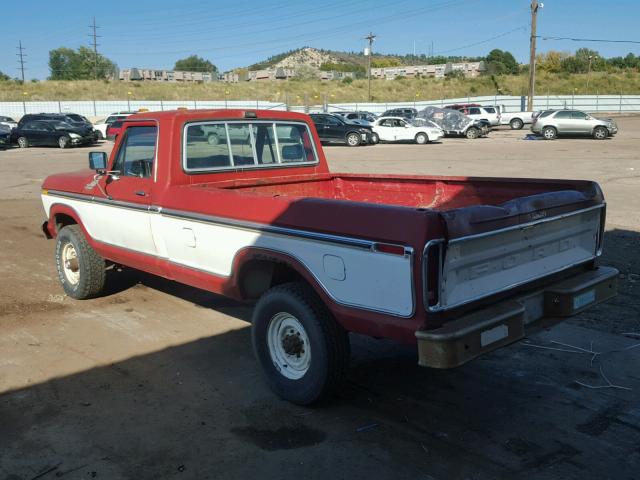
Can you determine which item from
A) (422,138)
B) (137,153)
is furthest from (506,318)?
A: (422,138)

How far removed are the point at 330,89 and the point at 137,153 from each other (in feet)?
227

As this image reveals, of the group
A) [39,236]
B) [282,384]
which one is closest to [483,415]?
[282,384]

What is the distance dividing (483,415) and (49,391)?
9.85 feet

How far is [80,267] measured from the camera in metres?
6.34

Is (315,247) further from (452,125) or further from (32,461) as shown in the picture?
(452,125)

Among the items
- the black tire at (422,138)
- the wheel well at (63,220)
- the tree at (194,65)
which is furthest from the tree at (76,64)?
the wheel well at (63,220)

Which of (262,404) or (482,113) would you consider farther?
(482,113)

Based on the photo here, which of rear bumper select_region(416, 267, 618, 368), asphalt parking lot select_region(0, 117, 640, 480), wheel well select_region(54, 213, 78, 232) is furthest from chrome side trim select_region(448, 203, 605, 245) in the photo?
wheel well select_region(54, 213, 78, 232)

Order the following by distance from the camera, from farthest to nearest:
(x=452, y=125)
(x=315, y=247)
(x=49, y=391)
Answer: (x=452, y=125) → (x=49, y=391) → (x=315, y=247)

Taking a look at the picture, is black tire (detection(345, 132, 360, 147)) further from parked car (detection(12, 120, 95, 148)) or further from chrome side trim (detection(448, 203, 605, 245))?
chrome side trim (detection(448, 203, 605, 245))

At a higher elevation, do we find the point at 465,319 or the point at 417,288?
the point at 417,288

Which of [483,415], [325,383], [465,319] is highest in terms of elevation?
[465,319]

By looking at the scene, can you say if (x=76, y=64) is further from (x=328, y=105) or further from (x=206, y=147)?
(x=206, y=147)

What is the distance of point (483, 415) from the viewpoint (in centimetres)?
396
